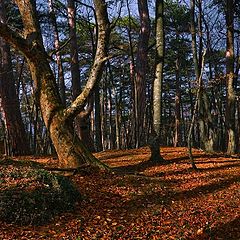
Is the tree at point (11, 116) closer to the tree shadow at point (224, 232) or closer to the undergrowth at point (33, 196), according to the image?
the undergrowth at point (33, 196)

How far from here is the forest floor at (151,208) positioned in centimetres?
489

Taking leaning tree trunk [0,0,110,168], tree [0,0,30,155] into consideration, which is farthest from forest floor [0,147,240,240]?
tree [0,0,30,155]

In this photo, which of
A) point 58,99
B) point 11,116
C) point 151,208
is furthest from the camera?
point 11,116

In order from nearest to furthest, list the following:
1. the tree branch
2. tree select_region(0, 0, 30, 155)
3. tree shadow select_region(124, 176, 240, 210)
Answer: tree shadow select_region(124, 176, 240, 210)
the tree branch
tree select_region(0, 0, 30, 155)

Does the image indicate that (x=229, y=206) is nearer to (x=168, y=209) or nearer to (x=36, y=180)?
(x=168, y=209)

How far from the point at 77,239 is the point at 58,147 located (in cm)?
391

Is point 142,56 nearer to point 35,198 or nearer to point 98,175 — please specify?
point 98,175

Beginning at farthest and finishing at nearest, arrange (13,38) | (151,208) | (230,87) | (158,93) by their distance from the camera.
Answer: (230,87) → (158,93) → (13,38) → (151,208)

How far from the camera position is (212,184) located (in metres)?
8.14

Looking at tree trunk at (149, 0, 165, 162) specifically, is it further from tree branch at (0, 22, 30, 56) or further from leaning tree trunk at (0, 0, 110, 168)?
tree branch at (0, 22, 30, 56)

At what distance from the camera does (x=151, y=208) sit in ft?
20.5

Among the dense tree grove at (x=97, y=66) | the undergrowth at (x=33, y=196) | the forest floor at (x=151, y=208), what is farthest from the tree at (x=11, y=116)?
the undergrowth at (x=33, y=196)

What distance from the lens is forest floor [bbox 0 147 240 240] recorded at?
489 centimetres

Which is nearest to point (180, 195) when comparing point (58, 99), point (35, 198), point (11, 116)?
point (35, 198)
